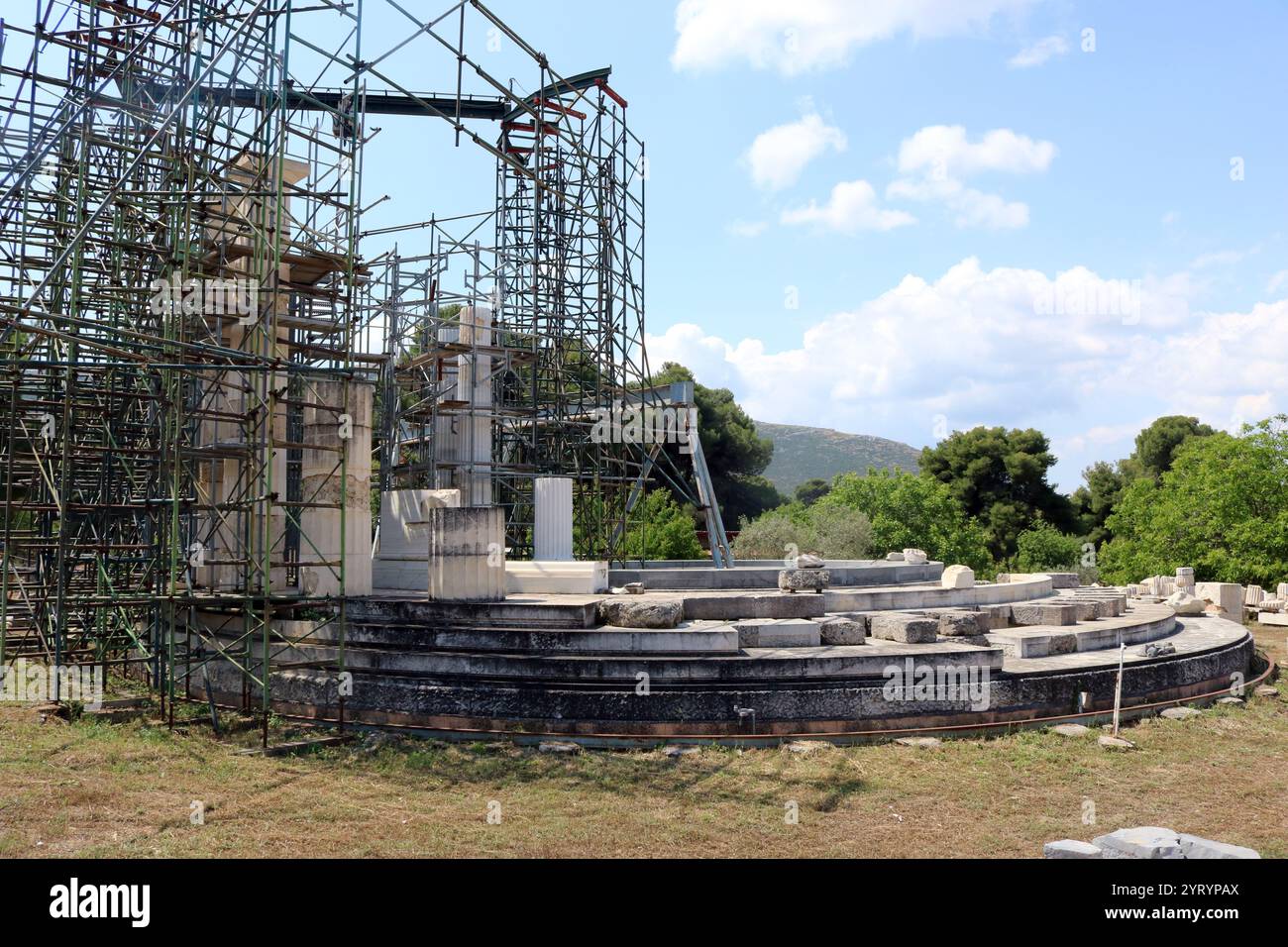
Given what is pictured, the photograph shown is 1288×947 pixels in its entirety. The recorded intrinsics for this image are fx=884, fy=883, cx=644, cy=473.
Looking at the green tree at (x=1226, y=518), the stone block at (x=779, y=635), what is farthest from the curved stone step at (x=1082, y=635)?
the green tree at (x=1226, y=518)

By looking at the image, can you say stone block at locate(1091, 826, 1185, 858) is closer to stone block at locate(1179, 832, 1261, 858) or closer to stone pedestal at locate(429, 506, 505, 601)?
stone block at locate(1179, 832, 1261, 858)

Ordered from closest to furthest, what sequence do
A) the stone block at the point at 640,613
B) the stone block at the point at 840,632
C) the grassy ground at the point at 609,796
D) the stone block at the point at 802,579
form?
the grassy ground at the point at 609,796 < the stone block at the point at 640,613 < the stone block at the point at 840,632 < the stone block at the point at 802,579

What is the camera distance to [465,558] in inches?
482

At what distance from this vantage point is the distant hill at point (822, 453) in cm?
11931

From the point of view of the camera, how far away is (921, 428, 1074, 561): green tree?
38.6 meters

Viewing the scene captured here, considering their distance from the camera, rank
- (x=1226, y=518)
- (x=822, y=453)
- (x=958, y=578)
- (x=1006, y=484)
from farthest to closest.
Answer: (x=822, y=453), (x=1006, y=484), (x=1226, y=518), (x=958, y=578)

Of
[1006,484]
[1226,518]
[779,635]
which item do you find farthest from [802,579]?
[1006,484]

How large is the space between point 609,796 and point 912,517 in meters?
24.0

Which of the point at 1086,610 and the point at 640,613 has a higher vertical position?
the point at 640,613

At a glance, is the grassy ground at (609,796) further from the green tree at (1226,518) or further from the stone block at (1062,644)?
the green tree at (1226,518)

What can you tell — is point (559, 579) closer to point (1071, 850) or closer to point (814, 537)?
point (1071, 850)

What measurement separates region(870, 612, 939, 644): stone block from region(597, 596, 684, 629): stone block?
2767 mm

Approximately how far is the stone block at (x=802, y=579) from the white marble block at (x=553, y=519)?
4635 mm

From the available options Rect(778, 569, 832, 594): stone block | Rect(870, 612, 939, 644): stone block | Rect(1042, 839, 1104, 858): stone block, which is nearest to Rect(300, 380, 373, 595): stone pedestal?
Rect(778, 569, 832, 594): stone block
